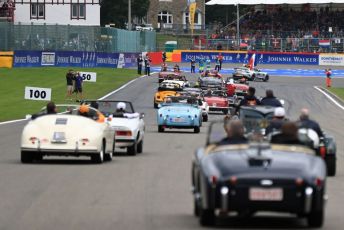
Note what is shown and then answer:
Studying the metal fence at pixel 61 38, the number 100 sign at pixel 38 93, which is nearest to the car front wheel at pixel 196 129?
the number 100 sign at pixel 38 93

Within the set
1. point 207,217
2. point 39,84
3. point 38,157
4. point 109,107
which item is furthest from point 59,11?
point 207,217

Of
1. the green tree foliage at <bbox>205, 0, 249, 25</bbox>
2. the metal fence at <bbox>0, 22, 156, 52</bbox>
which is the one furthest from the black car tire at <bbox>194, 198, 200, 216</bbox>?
the green tree foliage at <bbox>205, 0, 249, 25</bbox>

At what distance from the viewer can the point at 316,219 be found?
11664mm

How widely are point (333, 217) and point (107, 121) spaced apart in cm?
1206

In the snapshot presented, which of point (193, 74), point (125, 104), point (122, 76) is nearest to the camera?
point (125, 104)

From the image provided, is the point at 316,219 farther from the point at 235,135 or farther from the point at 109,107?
the point at 109,107

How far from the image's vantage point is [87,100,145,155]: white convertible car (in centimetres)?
2558

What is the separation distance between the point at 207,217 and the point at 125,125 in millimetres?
13954

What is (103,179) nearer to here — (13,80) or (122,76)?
(13,80)

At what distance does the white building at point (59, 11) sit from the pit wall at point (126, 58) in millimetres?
14796

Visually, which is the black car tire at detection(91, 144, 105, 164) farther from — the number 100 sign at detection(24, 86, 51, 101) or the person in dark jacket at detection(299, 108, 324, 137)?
the number 100 sign at detection(24, 86, 51, 101)

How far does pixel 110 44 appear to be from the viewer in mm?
91875

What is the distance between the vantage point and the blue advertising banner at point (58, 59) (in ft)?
276

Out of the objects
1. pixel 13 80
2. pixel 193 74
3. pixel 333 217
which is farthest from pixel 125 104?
pixel 193 74
